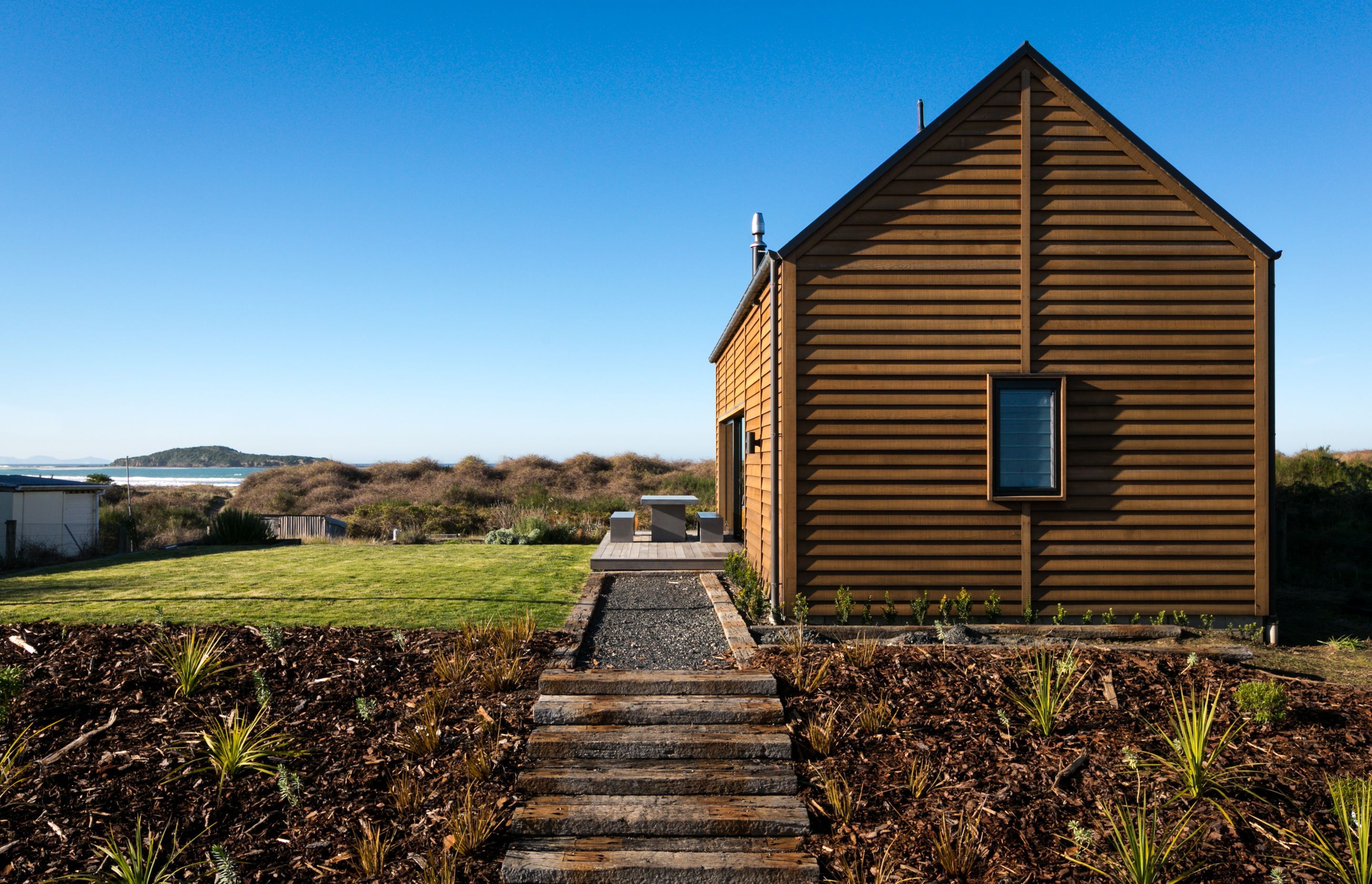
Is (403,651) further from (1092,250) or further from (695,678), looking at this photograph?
(1092,250)

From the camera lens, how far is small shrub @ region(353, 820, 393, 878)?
3.50m

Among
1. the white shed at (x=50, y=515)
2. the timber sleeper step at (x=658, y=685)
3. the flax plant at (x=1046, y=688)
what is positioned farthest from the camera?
the white shed at (x=50, y=515)

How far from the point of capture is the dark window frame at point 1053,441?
7.46m

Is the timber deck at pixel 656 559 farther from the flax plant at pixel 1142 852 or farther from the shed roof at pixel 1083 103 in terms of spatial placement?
the flax plant at pixel 1142 852

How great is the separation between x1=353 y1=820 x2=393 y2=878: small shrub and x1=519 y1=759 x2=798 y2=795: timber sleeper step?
767mm

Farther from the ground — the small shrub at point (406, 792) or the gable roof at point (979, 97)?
the gable roof at point (979, 97)

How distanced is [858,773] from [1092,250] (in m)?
5.90

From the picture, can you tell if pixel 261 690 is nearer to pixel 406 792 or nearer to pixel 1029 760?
pixel 406 792

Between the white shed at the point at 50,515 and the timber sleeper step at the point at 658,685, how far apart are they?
13.9m

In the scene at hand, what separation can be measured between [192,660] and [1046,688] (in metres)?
5.52

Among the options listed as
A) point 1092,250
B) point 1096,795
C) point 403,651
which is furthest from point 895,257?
point 403,651

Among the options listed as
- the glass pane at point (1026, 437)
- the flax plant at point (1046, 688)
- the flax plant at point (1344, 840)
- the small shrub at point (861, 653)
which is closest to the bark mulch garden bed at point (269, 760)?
the small shrub at point (861, 653)

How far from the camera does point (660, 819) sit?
13.0 feet

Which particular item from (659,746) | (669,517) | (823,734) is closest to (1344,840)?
(823,734)
